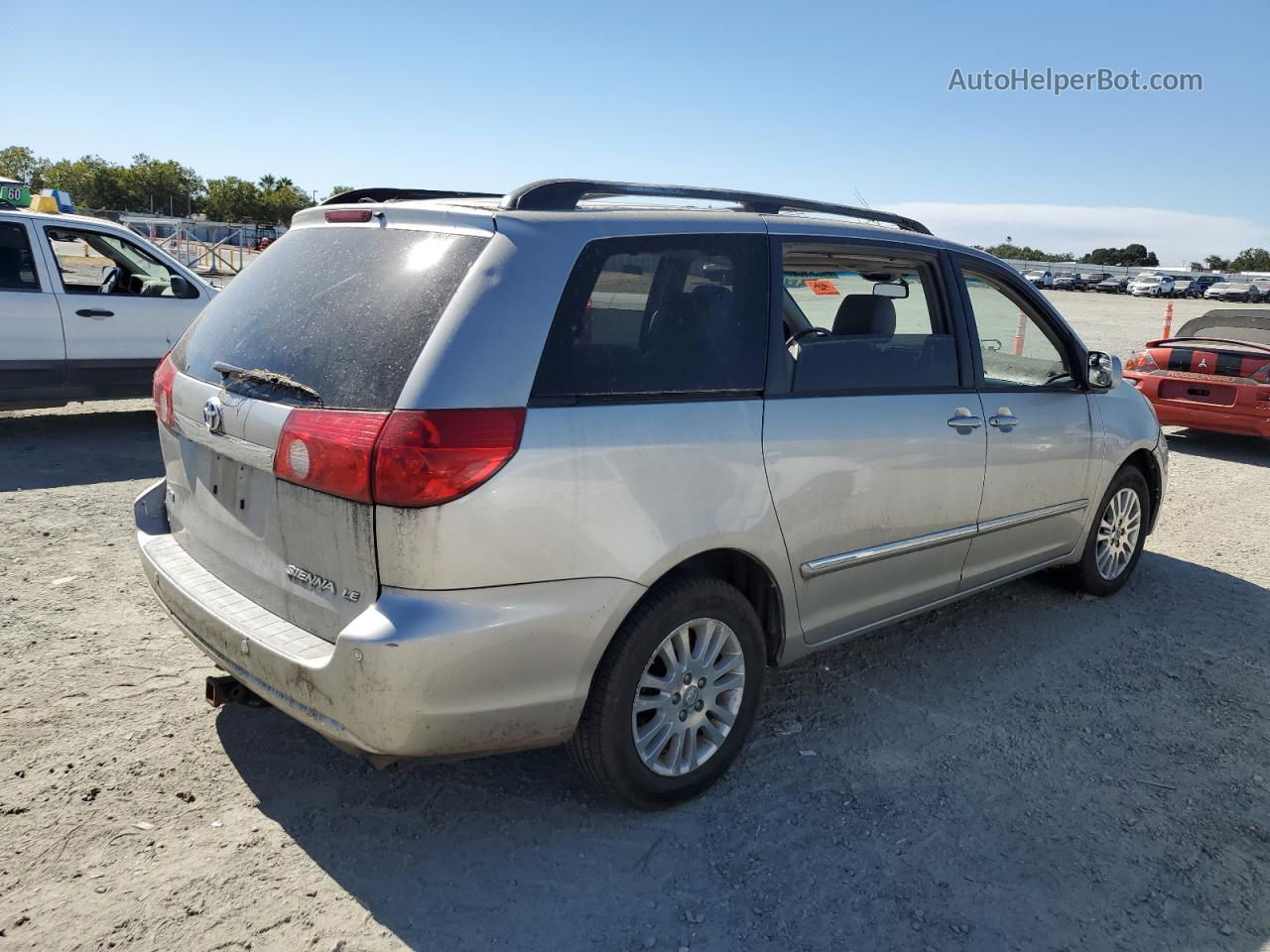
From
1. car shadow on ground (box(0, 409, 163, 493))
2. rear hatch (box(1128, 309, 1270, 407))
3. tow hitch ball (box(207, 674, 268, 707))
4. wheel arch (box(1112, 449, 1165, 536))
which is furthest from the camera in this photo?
rear hatch (box(1128, 309, 1270, 407))

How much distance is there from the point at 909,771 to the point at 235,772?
228 cm

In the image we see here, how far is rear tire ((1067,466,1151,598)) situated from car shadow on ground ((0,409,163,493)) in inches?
239

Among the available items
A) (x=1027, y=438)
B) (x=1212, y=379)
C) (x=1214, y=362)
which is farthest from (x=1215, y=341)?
(x=1027, y=438)

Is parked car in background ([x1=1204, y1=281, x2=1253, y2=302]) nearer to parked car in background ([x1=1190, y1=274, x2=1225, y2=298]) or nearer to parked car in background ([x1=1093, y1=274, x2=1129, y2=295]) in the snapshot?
parked car in background ([x1=1190, y1=274, x2=1225, y2=298])

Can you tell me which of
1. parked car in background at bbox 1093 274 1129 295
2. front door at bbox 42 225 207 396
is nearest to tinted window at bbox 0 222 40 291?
front door at bbox 42 225 207 396

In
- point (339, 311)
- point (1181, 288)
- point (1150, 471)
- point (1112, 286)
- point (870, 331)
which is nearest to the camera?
point (339, 311)

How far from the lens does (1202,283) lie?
69812mm

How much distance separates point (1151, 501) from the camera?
559 cm

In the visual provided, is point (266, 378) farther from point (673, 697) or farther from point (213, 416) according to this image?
point (673, 697)

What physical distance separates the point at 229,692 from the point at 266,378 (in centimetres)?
99

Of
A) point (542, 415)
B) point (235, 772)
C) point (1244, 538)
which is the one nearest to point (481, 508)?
point (542, 415)

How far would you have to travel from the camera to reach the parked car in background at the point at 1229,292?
62938 mm

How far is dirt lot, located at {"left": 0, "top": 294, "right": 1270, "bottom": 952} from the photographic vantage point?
8.66 ft

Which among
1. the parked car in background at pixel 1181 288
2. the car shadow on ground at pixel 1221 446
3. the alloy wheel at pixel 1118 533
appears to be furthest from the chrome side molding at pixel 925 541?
the parked car in background at pixel 1181 288
